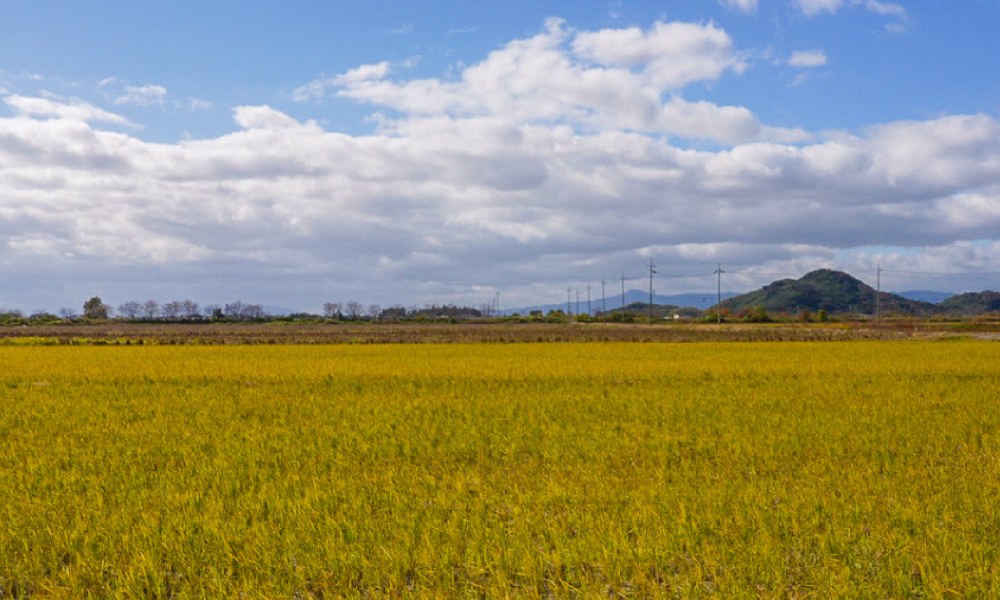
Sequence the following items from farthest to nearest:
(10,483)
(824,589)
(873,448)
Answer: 1. (873,448)
2. (10,483)
3. (824,589)

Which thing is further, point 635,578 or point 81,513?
point 81,513

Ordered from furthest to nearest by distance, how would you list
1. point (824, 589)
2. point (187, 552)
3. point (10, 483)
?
1. point (10, 483)
2. point (187, 552)
3. point (824, 589)

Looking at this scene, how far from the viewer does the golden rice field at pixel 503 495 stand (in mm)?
5043

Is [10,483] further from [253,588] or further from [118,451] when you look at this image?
[253,588]

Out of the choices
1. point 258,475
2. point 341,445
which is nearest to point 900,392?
point 341,445

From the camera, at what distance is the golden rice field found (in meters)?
5.04

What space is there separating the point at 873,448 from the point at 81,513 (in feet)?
33.3

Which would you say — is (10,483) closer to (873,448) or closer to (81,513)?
A: (81,513)

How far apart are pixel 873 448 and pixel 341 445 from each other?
7894mm

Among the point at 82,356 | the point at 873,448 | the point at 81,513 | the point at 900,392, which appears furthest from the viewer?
the point at 82,356

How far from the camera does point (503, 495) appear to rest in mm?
7211

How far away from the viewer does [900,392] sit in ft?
53.7

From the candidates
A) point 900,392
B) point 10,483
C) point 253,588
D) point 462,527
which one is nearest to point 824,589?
point 462,527

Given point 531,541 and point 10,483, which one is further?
point 10,483
